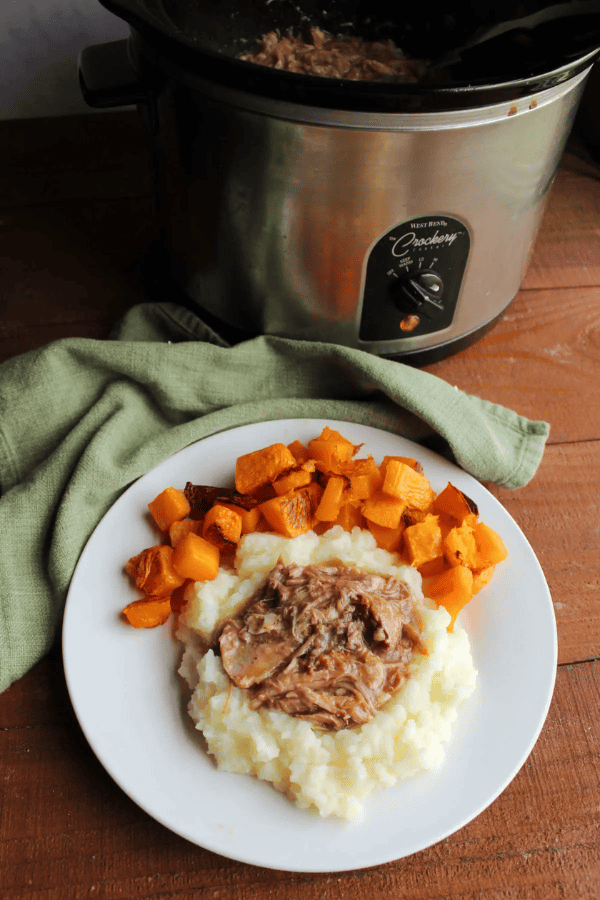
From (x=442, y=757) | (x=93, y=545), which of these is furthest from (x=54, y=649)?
(x=442, y=757)

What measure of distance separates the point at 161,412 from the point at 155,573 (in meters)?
0.51

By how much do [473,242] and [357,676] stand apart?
3.29 ft

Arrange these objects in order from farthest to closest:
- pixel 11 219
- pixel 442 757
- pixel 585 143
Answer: pixel 585 143
pixel 11 219
pixel 442 757

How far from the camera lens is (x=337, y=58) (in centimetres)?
182

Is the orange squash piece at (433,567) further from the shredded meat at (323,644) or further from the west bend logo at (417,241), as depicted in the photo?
the west bend logo at (417,241)

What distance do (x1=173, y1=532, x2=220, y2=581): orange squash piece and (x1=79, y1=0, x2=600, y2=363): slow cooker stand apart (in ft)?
2.08

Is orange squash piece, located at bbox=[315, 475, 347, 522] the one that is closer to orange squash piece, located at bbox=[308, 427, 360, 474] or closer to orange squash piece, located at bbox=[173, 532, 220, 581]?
orange squash piece, located at bbox=[308, 427, 360, 474]

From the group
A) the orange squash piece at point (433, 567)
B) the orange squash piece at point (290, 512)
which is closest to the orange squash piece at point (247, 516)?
the orange squash piece at point (290, 512)

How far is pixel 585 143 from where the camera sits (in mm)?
2654

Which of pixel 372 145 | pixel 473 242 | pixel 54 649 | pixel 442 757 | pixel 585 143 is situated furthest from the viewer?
pixel 585 143

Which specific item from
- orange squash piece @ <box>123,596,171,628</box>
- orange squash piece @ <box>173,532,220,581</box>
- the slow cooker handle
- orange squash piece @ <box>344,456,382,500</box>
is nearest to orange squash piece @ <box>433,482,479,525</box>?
orange squash piece @ <box>344,456,382,500</box>

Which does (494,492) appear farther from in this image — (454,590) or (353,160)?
(353,160)

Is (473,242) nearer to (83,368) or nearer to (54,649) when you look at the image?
(83,368)

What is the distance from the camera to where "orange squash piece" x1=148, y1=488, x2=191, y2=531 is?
1.61 m
